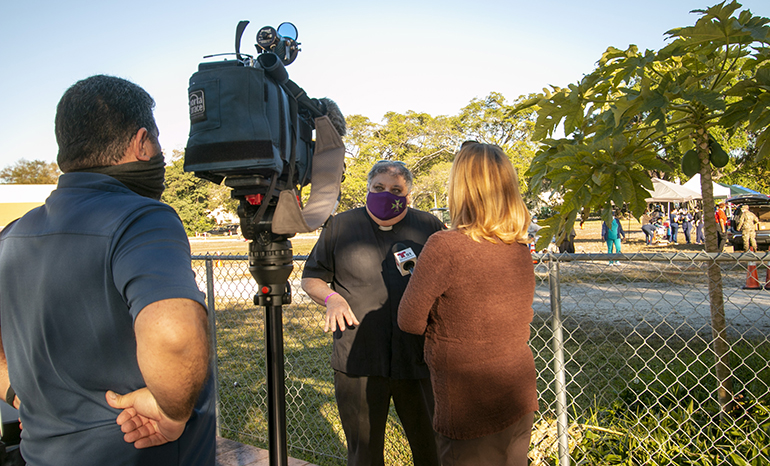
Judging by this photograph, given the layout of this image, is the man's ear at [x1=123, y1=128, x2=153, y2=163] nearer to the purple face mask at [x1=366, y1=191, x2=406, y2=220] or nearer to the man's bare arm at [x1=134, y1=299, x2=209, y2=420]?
the man's bare arm at [x1=134, y1=299, x2=209, y2=420]

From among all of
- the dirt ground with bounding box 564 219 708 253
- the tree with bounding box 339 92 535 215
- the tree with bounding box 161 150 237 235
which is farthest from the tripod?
the tree with bounding box 161 150 237 235

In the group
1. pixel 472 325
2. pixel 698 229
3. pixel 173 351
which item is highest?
pixel 173 351

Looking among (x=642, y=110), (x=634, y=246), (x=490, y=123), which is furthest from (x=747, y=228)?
(x=490, y=123)

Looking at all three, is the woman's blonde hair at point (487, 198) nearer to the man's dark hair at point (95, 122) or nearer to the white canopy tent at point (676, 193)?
the man's dark hair at point (95, 122)

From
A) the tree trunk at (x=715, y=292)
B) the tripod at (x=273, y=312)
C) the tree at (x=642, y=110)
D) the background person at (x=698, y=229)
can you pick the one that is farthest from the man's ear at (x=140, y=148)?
the background person at (x=698, y=229)

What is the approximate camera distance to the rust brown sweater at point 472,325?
1686 millimetres

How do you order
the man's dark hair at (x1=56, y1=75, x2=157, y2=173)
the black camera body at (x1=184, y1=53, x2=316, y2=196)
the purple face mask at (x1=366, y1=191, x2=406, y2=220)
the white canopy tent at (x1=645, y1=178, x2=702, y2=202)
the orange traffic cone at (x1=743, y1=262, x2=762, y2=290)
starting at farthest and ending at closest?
the white canopy tent at (x1=645, y1=178, x2=702, y2=202) → the orange traffic cone at (x1=743, y1=262, x2=762, y2=290) → the purple face mask at (x1=366, y1=191, x2=406, y2=220) → the black camera body at (x1=184, y1=53, x2=316, y2=196) → the man's dark hair at (x1=56, y1=75, x2=157, y2=173)

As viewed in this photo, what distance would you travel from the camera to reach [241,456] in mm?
3365

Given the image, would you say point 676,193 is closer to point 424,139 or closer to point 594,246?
point 594,246

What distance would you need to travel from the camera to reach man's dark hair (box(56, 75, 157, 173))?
1.26 metres

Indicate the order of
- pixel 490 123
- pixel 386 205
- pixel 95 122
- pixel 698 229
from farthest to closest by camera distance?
pixel 490 123
pixel 698 229
pixel 386 205
pixel 95 122

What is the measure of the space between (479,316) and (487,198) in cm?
42

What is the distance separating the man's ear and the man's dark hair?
0.01 meters

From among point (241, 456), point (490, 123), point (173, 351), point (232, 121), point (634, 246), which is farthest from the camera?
point (490, 123)
